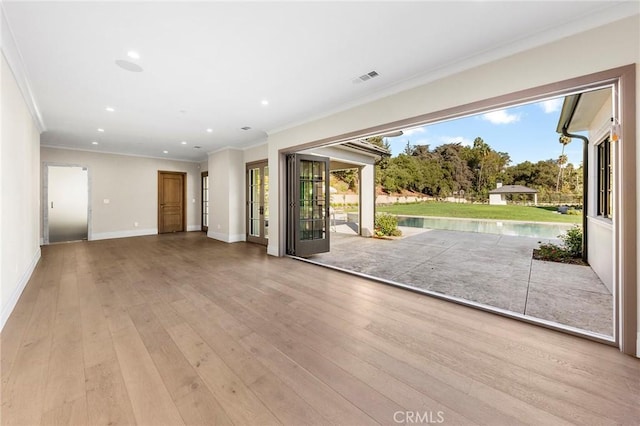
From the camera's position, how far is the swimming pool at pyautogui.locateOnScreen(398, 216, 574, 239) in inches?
355

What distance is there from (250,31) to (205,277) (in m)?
3.27

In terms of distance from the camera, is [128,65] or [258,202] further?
[258,202]

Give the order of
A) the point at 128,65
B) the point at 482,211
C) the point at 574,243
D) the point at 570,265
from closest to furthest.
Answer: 1. the point at 128,65
2. the point at 570,265
3. the point at 574,243
4. the point at 482,211

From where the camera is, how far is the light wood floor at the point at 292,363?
1.42 m

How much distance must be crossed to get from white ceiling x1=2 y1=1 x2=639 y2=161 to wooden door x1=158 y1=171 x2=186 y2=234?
4.79m

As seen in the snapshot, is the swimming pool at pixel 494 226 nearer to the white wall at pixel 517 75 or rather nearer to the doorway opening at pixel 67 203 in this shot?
the white wall at pixel 517 75

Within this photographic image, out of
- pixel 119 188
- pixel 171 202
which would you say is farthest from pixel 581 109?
pixel 119 188

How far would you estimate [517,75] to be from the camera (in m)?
2.44

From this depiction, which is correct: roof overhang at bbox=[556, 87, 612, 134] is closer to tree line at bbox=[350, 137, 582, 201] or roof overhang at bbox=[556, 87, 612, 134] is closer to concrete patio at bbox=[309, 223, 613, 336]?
concrete patio at bbox=[309, 223, 613, 336]

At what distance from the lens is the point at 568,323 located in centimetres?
255

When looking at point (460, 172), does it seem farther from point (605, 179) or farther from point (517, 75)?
point (517, 75)

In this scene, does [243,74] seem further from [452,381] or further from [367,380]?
[452,381]

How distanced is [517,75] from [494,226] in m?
10.5

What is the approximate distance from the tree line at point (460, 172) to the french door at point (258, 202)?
8.21 meters
